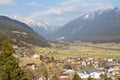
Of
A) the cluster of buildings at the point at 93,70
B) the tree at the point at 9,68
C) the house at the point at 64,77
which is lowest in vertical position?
the cluster of buildings at the point at 93,70

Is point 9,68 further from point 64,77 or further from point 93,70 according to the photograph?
point 93,70

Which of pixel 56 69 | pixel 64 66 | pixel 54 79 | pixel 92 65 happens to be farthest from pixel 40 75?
pixel 92 65

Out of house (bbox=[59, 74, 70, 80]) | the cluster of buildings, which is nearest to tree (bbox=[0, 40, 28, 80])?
house (bbox=[59, 74, 70, 80])

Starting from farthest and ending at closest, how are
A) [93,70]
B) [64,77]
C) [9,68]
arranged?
1. [93,70]
2. [64,77]
3. [9,68]

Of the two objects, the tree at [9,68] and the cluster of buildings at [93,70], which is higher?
the tree at [9,68]

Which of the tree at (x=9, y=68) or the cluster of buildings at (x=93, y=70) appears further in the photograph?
the cluster of buildings at (x=93, y=70)

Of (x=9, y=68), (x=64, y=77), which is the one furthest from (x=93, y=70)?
(x=9, y=68)

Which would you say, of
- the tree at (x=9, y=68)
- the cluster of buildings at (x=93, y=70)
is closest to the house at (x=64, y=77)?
the cluster of buildings at (x=93, y=70)

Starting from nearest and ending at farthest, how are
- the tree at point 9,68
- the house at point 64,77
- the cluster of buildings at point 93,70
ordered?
1. the tree at point 9,68
2. the house at point 64,77
3. the cluster of buildings at point 93,70

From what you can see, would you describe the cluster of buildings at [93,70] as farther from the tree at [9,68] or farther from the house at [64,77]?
the tree at [9,68]
